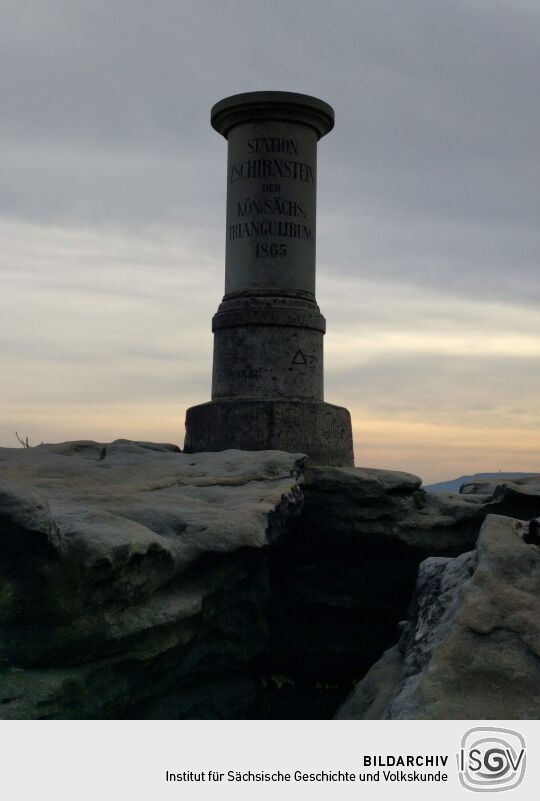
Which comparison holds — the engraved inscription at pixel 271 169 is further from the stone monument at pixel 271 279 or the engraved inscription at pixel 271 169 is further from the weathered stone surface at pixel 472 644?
the weathered stone surface at pixel 472 644

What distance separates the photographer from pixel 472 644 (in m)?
4.62

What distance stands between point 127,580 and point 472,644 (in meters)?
2.01

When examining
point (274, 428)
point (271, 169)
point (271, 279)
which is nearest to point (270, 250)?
point (271, 279)

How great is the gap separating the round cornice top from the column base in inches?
140

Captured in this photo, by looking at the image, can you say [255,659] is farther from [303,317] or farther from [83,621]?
[303,317]

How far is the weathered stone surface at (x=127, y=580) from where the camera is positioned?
495 centimetres

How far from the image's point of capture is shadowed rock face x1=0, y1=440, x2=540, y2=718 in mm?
5012

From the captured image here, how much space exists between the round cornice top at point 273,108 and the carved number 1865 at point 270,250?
1.54m

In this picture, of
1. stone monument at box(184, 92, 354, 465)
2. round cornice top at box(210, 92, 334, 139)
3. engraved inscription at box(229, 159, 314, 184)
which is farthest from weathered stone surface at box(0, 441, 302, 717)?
round cornice top at box(210, 92, 334, 139)

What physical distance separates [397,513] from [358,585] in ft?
2.58

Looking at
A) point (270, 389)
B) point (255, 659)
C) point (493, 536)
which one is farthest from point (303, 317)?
point (493, 536)

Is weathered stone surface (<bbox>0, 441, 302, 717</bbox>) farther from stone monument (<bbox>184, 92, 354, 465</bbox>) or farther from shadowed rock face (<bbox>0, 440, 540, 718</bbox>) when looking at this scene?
stone monument (<bbox>184, 92, 354, 465</bbox>)
